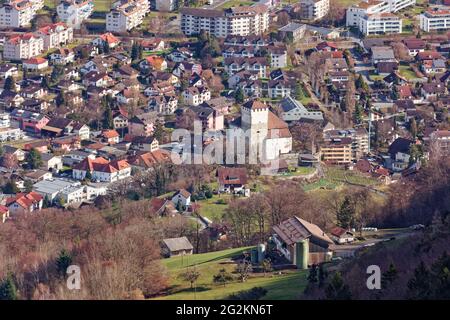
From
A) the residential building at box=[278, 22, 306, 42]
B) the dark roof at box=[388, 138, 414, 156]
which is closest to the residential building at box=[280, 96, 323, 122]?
the dark roof at box=[388, 138, 414, 156]

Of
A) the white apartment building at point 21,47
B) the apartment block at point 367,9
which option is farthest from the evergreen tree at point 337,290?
the apartment block at point 367,9

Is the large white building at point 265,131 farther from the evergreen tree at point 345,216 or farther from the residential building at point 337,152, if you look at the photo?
the evergreen tree at point 345,216

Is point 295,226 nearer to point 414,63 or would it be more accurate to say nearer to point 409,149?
point 409,149

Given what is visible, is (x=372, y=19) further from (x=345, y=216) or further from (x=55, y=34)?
(x=345, y=216)

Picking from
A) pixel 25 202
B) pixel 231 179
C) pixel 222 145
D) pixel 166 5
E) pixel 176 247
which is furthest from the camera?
pixel 166 5

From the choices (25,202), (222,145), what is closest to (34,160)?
(25,202)

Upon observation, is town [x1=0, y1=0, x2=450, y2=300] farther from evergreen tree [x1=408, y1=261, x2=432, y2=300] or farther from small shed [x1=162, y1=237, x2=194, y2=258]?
evergreen tree [x1=408, y1=261, x2=432, y2=300]

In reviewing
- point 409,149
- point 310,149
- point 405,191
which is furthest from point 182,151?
point 405,191
